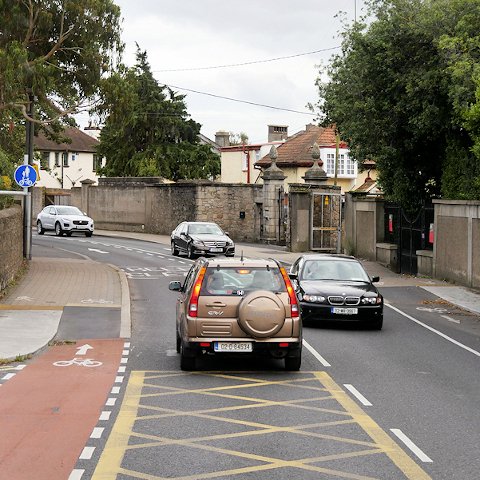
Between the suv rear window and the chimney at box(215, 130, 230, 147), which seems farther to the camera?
the chimney at box(215, 130, 230, 147)

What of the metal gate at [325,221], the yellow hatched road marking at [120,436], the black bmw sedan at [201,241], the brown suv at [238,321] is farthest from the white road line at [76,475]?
the metal gate at [325,221]

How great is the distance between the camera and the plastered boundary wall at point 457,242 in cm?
2917

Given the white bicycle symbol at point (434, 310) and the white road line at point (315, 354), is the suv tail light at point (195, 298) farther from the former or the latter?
the white bicycle symbol at point (434, 310)

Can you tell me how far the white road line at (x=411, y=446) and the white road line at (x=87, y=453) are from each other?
10.8ft

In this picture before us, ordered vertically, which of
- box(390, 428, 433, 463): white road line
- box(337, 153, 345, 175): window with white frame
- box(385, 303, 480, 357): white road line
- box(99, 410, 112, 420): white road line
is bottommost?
box(385, 303, 480, 357): white road line

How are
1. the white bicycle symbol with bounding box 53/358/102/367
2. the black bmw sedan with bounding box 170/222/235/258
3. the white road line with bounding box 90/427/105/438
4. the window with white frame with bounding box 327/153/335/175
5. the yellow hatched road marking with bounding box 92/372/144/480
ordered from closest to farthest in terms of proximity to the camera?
the yellow hatched road marking with bounding box 92/372/144/480
the white road line with bounding box 90/427/105/438
the white bicycle symbol with bounding box 53/358/102/367
the black bmw sedan with bounding box 170/222/235/258
the window with white frame with bounding box 327/153/335/175

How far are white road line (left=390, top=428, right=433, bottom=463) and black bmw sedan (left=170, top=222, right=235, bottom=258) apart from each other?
28.3 meters

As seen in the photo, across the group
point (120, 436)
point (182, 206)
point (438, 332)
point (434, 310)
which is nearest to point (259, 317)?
point (120, 436)

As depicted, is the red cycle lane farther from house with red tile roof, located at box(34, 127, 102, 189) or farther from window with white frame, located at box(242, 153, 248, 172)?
house with red tile roof, located at box(34, 127, 102, 189)

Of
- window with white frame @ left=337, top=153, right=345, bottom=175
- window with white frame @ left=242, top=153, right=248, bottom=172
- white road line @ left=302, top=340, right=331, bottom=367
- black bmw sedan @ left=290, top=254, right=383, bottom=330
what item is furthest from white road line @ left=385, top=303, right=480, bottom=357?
window with white frame @ left=242, top=153, right=248, bottom=172

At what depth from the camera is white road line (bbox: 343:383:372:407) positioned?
12.5 meters

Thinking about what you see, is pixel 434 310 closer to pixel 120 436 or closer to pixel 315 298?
pixel 315 298

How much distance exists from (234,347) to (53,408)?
3.46m

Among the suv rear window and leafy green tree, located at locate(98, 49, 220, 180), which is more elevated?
leafy green tree, located at locate(98, 49, 220, 180)
